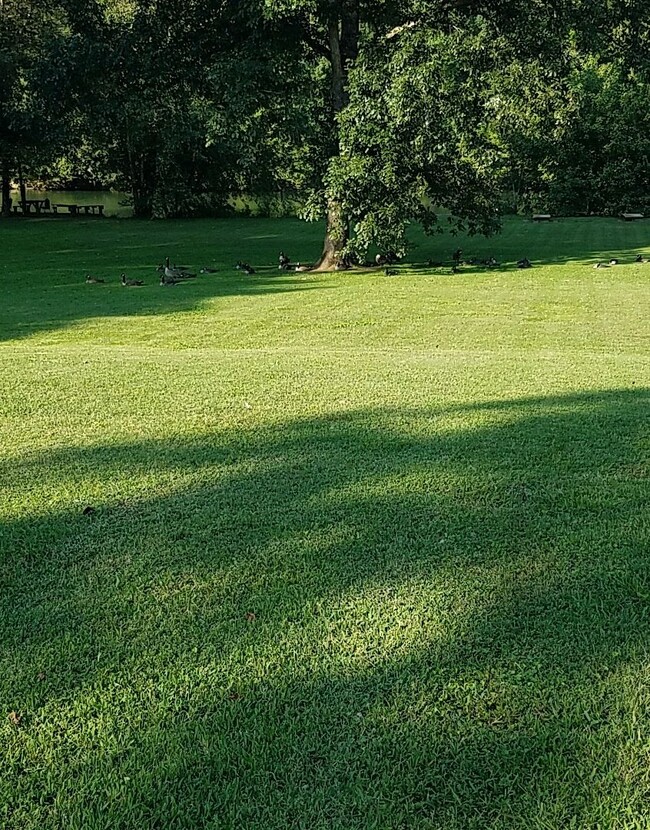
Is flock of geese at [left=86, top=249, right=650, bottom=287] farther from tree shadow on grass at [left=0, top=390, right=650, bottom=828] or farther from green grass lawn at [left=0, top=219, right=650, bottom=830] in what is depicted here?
→ tree shadow on grass at [left=0, top=390, right=650, bottom=828]

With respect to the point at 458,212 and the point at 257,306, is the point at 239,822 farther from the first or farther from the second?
the point at 458,212

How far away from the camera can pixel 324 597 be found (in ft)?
9.02

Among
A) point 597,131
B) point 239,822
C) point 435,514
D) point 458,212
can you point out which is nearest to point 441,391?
point 435,514

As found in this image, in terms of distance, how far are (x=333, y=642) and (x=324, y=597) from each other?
28 cm

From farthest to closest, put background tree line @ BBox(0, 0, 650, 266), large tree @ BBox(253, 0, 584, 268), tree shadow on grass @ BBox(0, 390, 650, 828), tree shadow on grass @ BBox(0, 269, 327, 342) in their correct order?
background tree line @ BBox(0, 0, 650, 266), large tree @ BBox(253, 0, 584, 268), tree shadow on grass @ BBox(0, 269, 327, 342), tree shadow on grass @ BBox(0, 390, 650, 828)

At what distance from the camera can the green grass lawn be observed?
1.92 meters

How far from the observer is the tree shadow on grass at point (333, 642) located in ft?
6.21

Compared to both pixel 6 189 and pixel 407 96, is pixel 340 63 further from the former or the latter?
pixel 6 189

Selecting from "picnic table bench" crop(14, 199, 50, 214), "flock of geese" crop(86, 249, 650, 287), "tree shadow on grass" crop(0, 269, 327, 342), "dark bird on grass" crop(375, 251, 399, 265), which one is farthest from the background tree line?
"picnic table bench" crop(14, 199, 50, 214)

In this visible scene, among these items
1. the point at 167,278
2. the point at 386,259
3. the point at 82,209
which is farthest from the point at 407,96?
the point at 82,209

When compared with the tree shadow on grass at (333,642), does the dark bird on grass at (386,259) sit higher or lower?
higher

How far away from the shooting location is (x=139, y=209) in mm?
36094

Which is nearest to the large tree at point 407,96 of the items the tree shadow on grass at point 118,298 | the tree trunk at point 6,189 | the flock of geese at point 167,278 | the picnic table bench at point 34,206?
the tree shadow on grass at point 118,298

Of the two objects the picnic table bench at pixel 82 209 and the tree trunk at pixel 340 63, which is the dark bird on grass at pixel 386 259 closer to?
the tree trunk at pixel 340 63
